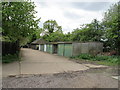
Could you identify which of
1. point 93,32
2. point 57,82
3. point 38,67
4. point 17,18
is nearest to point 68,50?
point 93,32

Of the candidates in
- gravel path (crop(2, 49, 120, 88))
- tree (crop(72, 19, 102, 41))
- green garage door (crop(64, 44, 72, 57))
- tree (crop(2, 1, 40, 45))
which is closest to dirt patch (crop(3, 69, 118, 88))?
gravel path (crop(2, 49, 120, 88))

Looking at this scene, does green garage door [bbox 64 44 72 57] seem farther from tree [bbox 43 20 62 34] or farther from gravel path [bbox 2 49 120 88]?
tree [bbox 43 20 62 34]

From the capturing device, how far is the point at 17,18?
756 centimetres

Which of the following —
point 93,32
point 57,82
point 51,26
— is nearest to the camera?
point 57,82

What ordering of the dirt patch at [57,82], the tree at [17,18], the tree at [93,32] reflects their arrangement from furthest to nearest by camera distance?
the tree at [93,32] → the tree at [17,18] → the dirt patch at [57,82]

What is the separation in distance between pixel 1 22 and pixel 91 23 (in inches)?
531

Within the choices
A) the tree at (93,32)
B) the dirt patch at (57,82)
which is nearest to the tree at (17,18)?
the dirt patch at (57,82)

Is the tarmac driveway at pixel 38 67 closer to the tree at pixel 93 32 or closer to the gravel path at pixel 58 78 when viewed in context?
the gravel path at pixel 58 78

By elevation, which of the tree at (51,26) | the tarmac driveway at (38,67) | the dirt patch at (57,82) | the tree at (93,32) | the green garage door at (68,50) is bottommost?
the tarmac driveway at (38,67)

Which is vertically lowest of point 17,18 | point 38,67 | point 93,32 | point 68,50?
point 38,67

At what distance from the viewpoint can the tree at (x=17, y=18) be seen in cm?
691

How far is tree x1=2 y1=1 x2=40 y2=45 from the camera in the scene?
6.91 metres

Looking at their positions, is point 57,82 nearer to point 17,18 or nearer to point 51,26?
point 17,18

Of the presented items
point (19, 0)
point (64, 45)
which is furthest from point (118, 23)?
point (19, 0)
